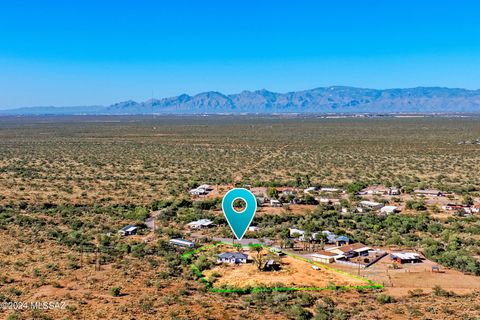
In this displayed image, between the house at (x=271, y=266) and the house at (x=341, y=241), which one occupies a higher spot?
the house at (x=271, y=266)

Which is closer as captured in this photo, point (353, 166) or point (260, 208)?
point (260, 208)

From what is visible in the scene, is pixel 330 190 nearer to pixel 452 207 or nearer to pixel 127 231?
pixel 452 207

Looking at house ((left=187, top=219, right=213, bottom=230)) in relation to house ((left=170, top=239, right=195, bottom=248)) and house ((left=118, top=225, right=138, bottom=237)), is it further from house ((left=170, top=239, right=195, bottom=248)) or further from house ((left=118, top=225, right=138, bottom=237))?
house ((left=170, top=239, right=195, bottom=248))

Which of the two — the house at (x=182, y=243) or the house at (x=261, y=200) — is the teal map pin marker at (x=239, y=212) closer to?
the house at (x=182, y=243)

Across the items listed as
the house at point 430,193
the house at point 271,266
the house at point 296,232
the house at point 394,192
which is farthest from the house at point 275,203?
the house at point 271,266

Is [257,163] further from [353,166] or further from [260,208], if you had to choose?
[260,208]

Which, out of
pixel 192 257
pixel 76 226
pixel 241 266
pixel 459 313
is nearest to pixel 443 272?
pixel 459 313

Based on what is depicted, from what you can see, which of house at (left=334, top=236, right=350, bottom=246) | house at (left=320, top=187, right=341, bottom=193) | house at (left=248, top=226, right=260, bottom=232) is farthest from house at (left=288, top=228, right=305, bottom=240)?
house at (left=320, top=187, right=341, bottom=193)
